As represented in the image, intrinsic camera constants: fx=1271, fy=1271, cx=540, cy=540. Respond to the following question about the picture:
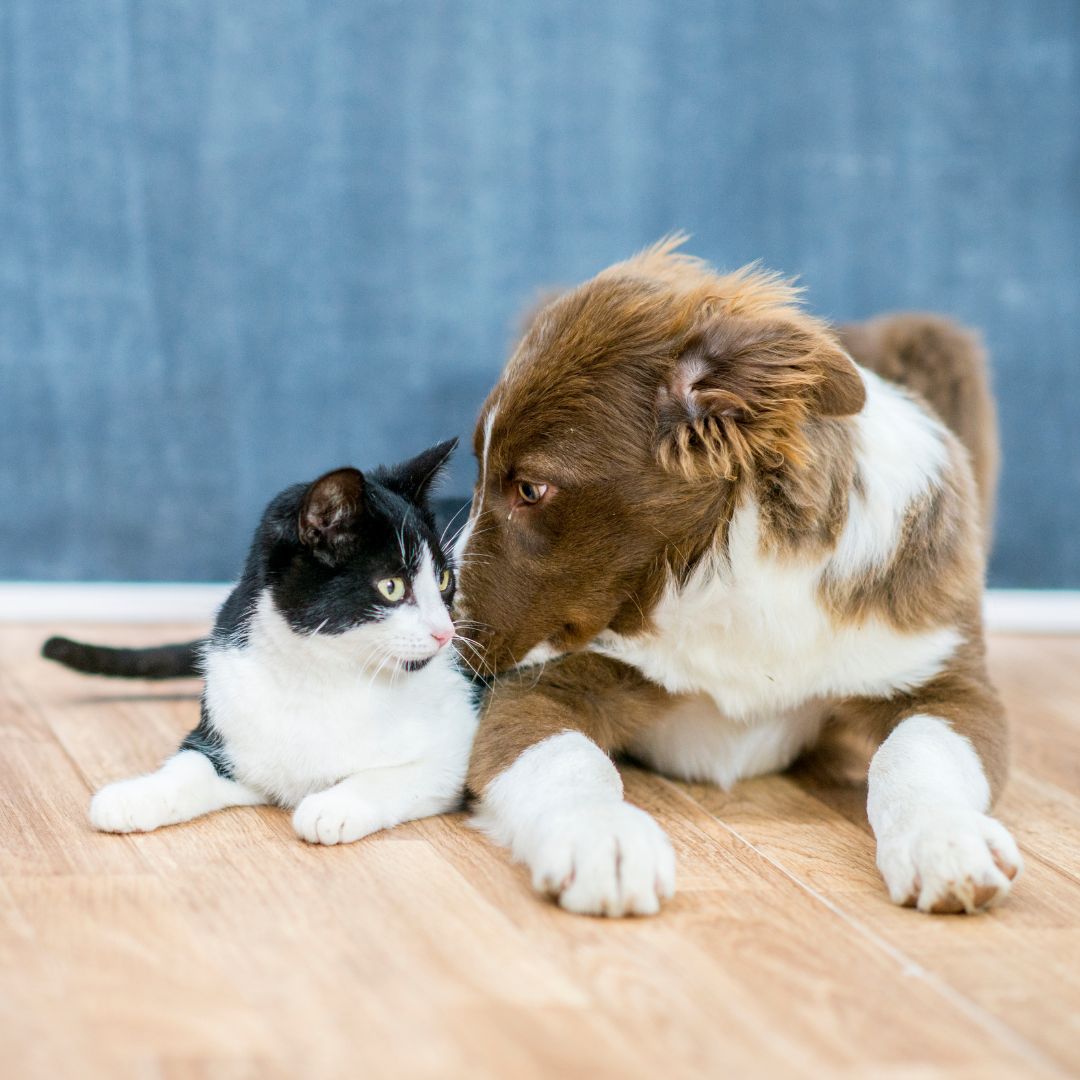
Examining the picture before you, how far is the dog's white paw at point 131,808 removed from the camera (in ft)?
6.02

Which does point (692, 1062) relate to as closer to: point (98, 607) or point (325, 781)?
point (325, 781)

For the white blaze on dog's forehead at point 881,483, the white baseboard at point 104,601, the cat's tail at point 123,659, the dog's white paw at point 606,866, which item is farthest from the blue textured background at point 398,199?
the dog's white paw at point 606,866

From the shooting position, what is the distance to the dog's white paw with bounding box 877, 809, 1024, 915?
5.32 ft

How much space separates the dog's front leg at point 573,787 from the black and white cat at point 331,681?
0.34ft

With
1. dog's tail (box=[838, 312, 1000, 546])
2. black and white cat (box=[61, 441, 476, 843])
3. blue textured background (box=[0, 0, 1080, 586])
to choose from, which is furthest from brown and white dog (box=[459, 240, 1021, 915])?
blue textured background (box=[0, 0, 1080, 586])

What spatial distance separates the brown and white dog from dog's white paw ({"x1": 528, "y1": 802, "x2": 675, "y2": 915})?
0.28 feet

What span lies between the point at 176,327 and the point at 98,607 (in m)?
0.76

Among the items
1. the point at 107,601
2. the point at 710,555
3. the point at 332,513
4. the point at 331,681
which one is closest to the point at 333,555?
the point at 332,513

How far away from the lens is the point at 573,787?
5.91 ft

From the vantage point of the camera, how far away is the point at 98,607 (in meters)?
3.33

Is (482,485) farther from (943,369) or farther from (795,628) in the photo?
(943,369)

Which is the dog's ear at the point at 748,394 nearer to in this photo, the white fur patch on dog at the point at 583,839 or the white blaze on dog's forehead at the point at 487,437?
the white blaze on dog's forehead at the point at 487,437

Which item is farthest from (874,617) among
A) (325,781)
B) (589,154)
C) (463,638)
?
(589,154)

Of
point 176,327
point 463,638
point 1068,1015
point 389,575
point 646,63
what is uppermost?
point 646,63
